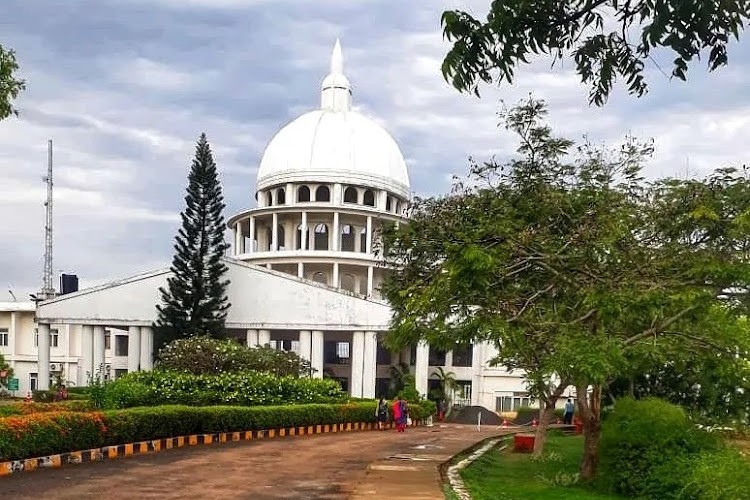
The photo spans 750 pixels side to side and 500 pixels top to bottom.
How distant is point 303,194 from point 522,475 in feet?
107

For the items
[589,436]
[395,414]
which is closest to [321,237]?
[395,414]

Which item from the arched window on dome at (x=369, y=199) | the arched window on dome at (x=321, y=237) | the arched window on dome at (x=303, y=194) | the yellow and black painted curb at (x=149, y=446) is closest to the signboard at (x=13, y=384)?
the arched window on dome at (x=321, y=237)

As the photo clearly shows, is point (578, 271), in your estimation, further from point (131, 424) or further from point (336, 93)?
point (336, 93)

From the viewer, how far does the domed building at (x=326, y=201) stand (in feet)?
146

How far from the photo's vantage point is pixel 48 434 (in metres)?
12.2

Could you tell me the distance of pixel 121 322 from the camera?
39438 millimetres

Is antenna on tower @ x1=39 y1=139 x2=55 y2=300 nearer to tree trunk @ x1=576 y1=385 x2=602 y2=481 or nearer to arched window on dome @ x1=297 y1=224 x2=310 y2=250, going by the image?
arched window on dome @ x1=297 y1=224 x2=310 y2=250

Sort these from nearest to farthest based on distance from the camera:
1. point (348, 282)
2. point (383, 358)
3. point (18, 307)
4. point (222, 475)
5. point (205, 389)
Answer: point (222, 475), point (205, 389), point (383, 358), point (348, 282), point (18, 307)

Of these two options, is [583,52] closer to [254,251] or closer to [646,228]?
[646,228]

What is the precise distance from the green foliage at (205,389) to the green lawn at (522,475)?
630 centimetres

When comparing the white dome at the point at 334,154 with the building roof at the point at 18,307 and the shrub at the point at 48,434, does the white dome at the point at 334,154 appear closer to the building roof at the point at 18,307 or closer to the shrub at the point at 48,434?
the building roof at the point at 18,307

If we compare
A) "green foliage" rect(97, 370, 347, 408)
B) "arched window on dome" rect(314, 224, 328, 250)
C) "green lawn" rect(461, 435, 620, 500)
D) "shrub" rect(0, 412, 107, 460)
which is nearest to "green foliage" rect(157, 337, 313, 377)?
"green foliage" rect(97, 370, 347, 408)

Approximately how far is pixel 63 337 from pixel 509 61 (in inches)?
1980

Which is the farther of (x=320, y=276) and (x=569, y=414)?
(x=320, y=276)
